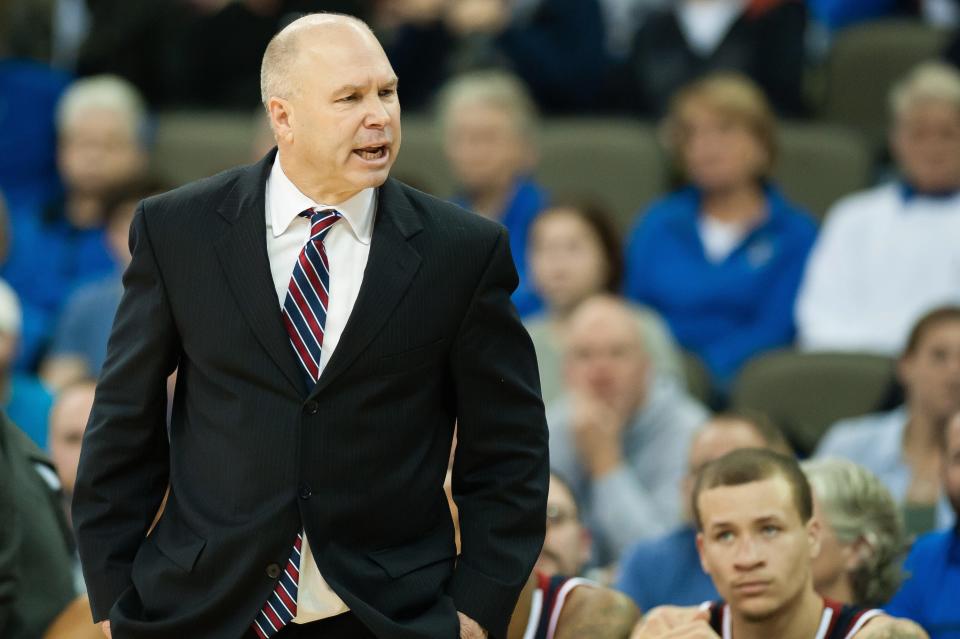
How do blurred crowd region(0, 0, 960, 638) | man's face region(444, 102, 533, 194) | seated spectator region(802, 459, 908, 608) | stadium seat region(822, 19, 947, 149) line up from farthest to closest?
stadium seat region(822, 19, 947, 149)
man's face region(444, 102, 533, 194)
blurred crowd region(0, 0, 960, 638)
seated spectator region(802, 459, 908, 608)

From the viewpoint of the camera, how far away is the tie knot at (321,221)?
2691 mm

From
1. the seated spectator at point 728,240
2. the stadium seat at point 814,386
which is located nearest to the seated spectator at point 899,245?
the seated spectator at point 728,240

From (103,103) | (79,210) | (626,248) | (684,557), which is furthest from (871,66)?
(684,557)

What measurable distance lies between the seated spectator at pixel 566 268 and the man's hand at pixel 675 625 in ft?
8.27

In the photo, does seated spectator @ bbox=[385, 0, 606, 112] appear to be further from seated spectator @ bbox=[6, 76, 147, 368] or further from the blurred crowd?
seated spectator @ bbox=[6, 76, 147, 368]

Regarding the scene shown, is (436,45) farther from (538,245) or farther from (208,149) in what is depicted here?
(538,245)

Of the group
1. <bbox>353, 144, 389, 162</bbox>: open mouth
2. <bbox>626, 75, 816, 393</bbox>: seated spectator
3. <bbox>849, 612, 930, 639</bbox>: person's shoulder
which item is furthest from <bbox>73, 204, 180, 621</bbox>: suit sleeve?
<bbox>626, 75, 816, 393</bbox>: seated spectator

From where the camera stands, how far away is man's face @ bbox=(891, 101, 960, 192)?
6133 millimetres

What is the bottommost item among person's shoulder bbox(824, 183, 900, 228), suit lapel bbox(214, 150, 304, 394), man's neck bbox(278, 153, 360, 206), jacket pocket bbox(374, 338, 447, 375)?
person's shoulder bbox(824, 183, 900, 228)

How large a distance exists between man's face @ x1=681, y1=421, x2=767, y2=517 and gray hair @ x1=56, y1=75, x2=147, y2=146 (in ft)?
11.4

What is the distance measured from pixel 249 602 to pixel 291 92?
807 mm

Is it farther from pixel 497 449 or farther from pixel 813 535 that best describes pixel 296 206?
pixel 813 535

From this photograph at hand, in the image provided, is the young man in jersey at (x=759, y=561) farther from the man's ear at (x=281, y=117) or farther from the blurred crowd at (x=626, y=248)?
the man's ear at (x=281, y=117)

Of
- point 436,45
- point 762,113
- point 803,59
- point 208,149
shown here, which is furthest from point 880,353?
point 208,149
